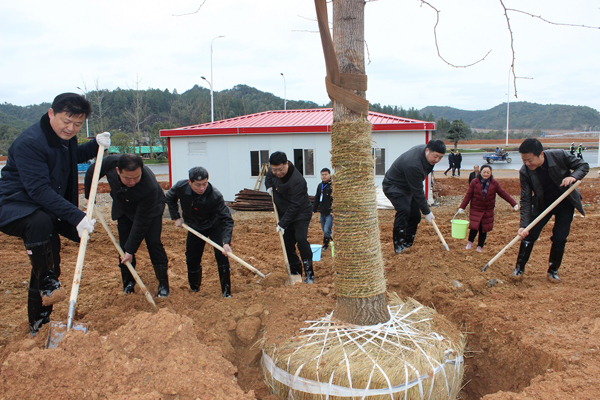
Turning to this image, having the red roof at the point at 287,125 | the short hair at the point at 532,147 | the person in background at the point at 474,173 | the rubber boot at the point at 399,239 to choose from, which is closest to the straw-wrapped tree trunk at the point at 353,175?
the short hair at the point at 532,147

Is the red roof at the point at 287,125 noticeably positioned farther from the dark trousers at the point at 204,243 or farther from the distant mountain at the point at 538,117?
the distant mountain at the point at 538,117

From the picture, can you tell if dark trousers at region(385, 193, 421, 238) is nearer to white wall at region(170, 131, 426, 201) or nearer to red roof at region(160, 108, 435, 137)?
red roof at region(160, 108, 435, 137)

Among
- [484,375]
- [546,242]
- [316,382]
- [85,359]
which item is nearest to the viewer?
[85,359]

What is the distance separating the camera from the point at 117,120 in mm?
58812

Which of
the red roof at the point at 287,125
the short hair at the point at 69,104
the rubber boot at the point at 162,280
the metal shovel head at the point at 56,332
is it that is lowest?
the rubber boot at the point at 162,280

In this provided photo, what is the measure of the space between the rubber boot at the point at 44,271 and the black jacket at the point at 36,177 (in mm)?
240

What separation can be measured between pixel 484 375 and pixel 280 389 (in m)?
1.60

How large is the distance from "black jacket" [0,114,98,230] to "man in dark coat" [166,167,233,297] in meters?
1.26

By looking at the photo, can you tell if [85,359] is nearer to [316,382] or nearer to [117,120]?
[316,382]

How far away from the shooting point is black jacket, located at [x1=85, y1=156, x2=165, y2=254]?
152 inches

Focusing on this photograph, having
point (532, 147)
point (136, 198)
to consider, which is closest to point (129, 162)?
point (136, 198)

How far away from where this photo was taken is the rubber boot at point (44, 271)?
9.59ft

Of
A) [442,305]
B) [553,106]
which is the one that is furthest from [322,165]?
[553,106]

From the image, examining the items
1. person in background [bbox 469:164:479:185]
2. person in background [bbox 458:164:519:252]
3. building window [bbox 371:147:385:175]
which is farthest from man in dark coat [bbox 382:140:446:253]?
building window [bbox 371:147:385:175]
